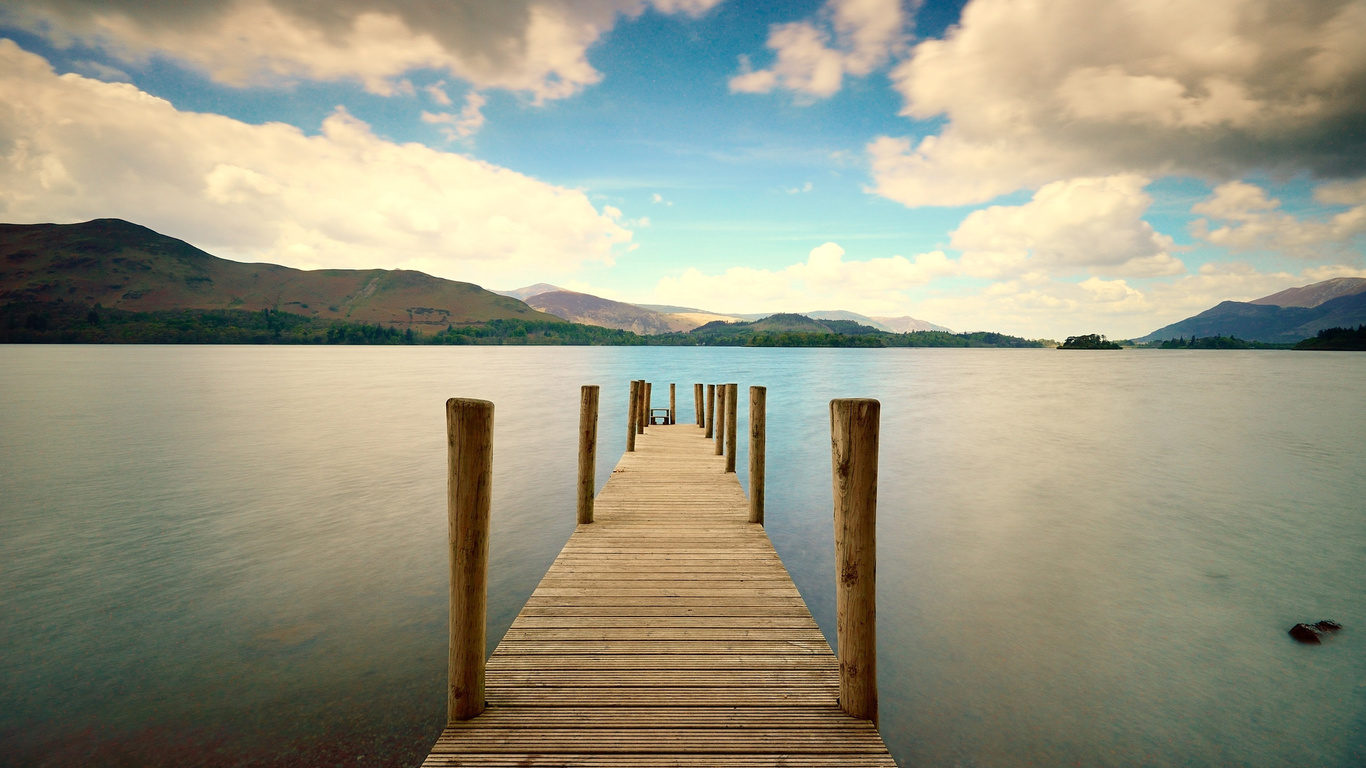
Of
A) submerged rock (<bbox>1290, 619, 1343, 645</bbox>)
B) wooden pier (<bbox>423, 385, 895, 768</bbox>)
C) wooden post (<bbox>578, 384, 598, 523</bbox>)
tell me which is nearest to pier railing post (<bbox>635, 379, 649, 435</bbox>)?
wooden post (<bbox>578, 384, 598, 523</bbox>)

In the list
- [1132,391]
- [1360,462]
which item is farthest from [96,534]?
[1132,391]

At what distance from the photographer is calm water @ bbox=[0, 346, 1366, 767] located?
586 cm

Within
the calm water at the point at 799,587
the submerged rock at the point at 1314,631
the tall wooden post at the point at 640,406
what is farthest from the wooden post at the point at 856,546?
the tall wooden post at the point at 640,406

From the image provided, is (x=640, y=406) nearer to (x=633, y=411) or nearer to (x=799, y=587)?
(x=633, y=411)

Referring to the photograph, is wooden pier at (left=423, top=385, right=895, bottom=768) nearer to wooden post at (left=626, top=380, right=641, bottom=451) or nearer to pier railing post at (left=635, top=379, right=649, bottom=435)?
wooden post at (left=626, top=380, right=641, bottom=451)

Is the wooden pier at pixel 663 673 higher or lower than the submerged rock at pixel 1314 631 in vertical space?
higher

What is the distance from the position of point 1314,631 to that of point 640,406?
1490 centimetres

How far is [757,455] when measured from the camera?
904 centimetres

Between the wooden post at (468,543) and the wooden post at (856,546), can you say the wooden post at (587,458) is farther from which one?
the wooden post at (856,546)

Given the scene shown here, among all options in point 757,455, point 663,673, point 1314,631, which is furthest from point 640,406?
point 1314,631

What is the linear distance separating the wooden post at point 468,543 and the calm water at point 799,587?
8.22 ft

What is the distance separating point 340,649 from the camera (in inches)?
280

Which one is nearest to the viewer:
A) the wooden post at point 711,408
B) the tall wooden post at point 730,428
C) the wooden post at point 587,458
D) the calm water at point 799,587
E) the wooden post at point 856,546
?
the wooden post at point 856,546

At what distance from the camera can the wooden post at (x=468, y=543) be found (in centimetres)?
353
